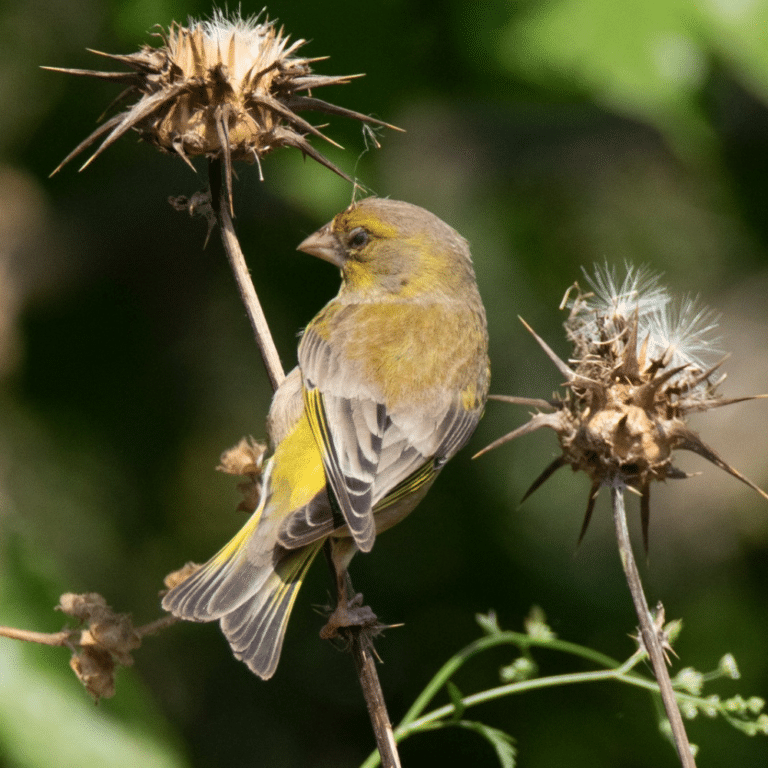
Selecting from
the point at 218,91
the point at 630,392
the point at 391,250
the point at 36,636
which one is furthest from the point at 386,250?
the point at 36,636

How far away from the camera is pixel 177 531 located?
5785mm

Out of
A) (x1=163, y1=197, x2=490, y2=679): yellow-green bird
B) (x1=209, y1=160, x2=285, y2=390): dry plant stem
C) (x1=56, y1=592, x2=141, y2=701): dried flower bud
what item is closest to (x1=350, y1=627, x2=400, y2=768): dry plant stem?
(x1=163, y1=197, x2=490, y2=679): yellow-green bird

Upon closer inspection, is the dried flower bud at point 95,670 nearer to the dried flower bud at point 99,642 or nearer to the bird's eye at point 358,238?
the dried flower bud at point 99,642

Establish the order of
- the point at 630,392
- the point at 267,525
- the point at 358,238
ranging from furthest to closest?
the point at 358,238 < the point at 267,525 < the point at 630,392

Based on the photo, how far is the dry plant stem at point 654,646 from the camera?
1875mm

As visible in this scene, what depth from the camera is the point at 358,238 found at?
3439mm

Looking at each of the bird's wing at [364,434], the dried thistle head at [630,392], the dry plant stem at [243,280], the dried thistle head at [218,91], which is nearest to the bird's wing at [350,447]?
the bird's wing at [364,434]

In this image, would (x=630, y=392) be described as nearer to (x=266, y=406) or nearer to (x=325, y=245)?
(x=325, y=245)

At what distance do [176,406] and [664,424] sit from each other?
152 inches

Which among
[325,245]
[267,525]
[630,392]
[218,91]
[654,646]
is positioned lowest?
[654,646]

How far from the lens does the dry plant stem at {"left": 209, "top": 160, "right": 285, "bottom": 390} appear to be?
2.46 meters

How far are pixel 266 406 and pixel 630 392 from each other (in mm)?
3713

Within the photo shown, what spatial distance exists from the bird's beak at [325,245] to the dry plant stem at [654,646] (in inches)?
60.4

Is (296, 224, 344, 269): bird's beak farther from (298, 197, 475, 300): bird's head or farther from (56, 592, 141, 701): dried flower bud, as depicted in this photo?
(56, 592, 141, 701): dried flower bud
